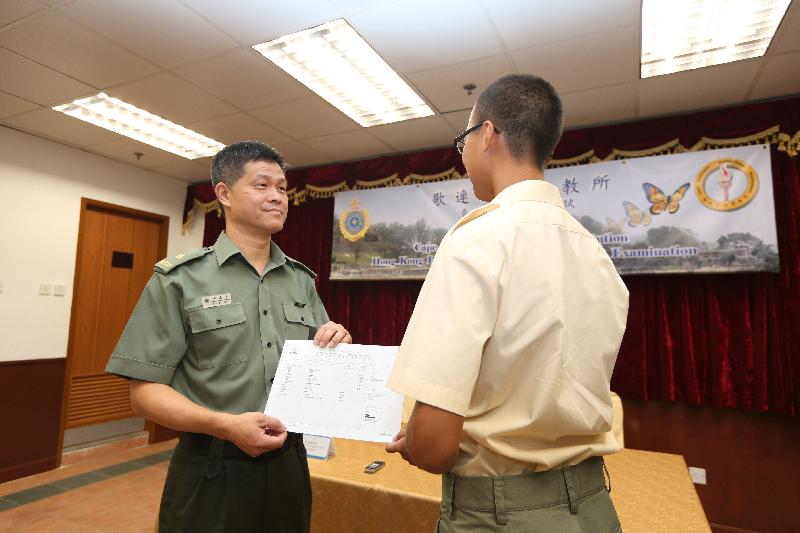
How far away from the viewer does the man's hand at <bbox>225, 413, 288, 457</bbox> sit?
1030mm

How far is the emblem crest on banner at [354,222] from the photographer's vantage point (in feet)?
14.1

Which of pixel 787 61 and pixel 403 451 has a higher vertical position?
pixel 787 61

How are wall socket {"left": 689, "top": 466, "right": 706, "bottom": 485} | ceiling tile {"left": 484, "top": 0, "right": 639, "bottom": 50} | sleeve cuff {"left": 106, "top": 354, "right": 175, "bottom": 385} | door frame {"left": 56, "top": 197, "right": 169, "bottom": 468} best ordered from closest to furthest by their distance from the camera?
sleeve cuff {"left": 106, "top": 354, "right": 175, "bottom": 385} → ceiling tile {"left": 484, "top": 0, "right": 639, "bottom": 50} → wall socket {"left": 689, "top": 466, "right": 706, "bottom": 485} → door frame {"left": 56, "top": 197, "right": 169, "bottom": 468}

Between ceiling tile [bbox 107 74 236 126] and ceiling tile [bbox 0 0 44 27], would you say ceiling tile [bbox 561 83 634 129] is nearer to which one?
ceiling tile [bbox 107 74 236 126]

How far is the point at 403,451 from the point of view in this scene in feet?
3.06

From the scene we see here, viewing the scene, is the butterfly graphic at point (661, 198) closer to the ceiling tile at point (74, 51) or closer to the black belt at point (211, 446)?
the black belt at point (211, 446)

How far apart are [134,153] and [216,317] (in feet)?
13.4

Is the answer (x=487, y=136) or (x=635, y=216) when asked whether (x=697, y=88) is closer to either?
(x=635, y=216)

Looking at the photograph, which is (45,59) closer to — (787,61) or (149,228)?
(149,228)

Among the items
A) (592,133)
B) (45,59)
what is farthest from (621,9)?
(45,59)

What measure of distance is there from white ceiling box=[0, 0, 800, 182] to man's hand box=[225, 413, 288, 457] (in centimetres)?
200

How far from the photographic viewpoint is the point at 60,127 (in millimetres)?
3869

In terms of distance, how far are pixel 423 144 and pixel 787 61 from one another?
2479 mm

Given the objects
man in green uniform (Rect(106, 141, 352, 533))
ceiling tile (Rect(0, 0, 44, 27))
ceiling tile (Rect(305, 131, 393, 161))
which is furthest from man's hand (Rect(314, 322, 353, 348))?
ceiling tile (Rect(305, 131, 393, 161))
